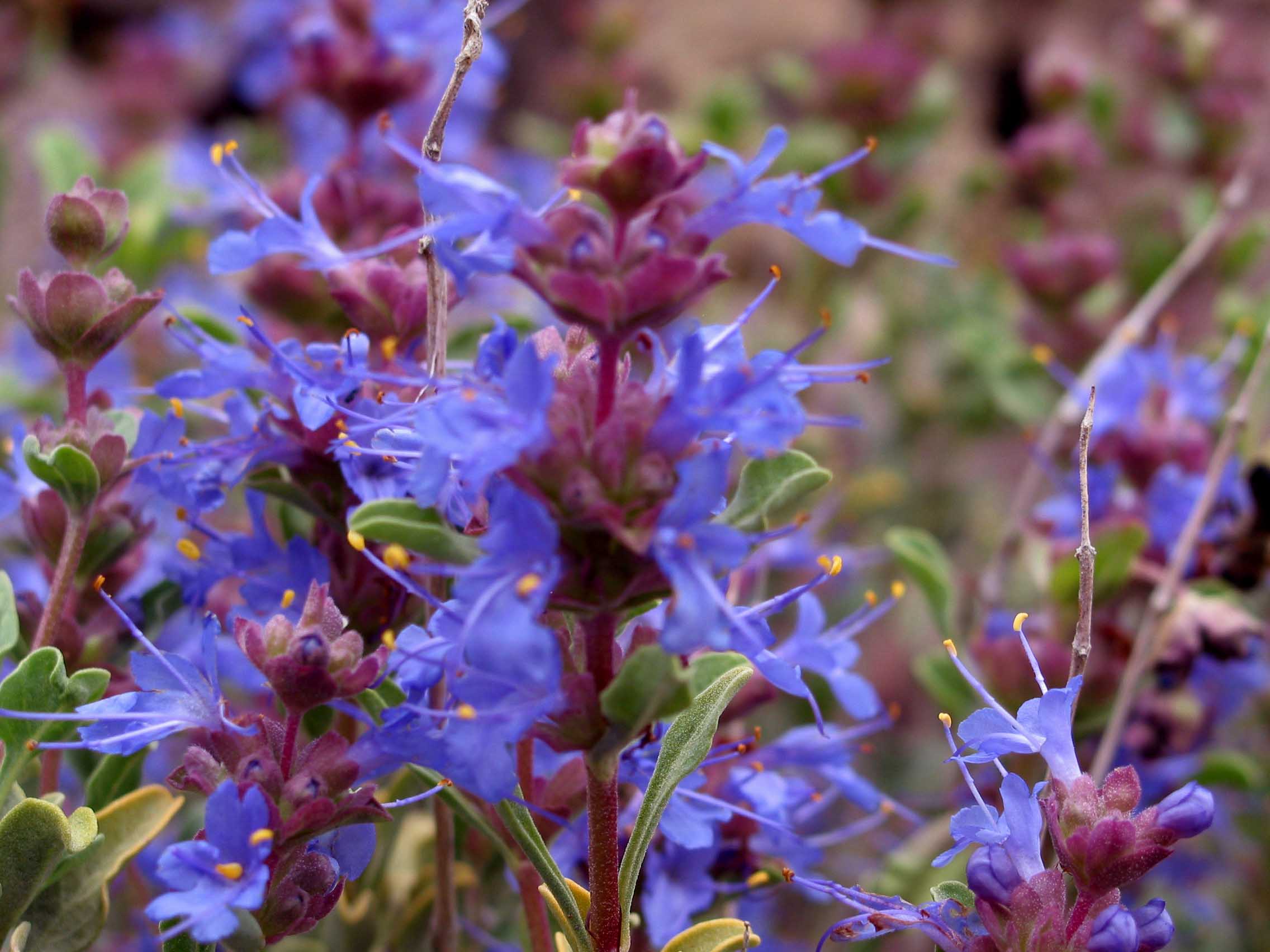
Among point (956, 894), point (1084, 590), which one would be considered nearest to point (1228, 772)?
point (1084, 590)

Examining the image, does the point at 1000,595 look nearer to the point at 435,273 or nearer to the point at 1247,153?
the point at 435,273

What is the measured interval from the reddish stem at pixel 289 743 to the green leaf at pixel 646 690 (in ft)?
1.01

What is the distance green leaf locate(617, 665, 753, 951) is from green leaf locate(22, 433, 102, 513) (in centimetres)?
67

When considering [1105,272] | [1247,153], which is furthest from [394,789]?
[1247,153]

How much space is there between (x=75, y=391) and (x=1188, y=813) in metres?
1.24

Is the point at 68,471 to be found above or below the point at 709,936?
above

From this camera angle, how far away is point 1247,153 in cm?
321

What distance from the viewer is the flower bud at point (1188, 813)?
3.80 ft

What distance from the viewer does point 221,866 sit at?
106 cm

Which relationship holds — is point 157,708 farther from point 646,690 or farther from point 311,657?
point 646,690

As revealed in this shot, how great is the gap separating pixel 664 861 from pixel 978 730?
0.45 metres

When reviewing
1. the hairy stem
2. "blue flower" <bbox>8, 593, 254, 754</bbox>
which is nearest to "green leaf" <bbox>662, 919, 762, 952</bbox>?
"blue flower" <bbox>8, 593, 254, 754</bbox>

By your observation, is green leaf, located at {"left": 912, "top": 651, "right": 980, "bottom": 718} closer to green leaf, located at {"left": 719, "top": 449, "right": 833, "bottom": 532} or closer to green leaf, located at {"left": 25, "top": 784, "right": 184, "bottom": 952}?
green leaf, located at {"left": 719, "top": 449, "right": 833, "bottom": 532}

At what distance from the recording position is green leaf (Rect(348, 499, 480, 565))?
3.44ft
